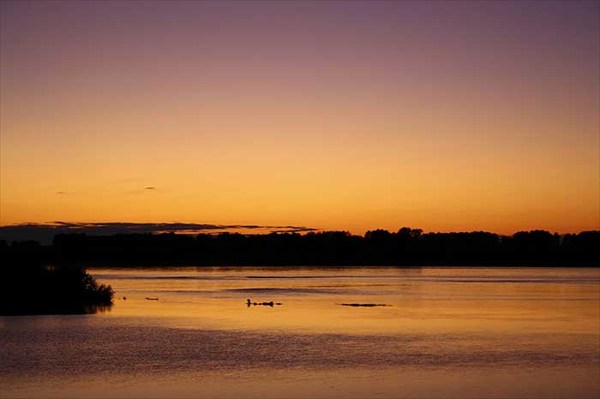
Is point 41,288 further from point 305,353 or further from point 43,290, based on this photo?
point 305,353

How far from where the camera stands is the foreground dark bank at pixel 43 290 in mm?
39562

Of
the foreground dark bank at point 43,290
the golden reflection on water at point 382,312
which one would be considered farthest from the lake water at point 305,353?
the foreground dark bank at point 43,290

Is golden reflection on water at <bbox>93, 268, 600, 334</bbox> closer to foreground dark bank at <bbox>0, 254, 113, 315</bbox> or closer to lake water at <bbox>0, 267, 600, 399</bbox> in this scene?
lake water at <bbox>0, 267, 600, 399</bbox>

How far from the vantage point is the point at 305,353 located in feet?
80.7

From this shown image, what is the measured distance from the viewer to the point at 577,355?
944 inches

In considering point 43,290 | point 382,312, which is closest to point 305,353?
point 382,312

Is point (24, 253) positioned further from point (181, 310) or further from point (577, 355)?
point (577, 355)

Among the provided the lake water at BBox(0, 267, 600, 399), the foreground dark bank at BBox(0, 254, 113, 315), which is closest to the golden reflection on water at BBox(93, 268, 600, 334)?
the lake water at BBox(0, 267, 600, 399)

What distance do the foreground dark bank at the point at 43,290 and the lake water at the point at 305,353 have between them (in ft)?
9.11

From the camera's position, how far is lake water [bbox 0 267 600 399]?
62.5ft

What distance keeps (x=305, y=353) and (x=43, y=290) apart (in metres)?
21.1

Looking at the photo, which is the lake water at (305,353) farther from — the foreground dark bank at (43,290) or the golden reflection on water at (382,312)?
the foreground dark bank at (43,290)

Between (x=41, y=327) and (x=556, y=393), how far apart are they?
2080cm

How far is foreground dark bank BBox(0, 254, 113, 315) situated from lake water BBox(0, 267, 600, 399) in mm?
2776
